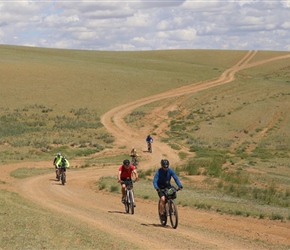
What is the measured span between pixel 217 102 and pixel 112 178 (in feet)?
158

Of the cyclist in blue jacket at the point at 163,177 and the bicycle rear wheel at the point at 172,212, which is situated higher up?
the cyclist in blue jacket at the point at 163,177

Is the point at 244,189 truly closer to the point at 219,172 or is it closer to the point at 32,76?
the point at 219,172

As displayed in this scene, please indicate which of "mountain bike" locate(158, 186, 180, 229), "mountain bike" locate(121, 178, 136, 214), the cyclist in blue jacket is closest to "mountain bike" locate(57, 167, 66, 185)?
"mountain bike" locate(121, 178, 136, 214)

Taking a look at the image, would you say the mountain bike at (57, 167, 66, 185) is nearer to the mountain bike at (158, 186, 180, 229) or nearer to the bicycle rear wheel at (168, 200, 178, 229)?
the mountain bike at (158, 186, 180, 229)

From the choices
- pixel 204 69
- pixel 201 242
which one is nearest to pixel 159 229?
pixel 201 242

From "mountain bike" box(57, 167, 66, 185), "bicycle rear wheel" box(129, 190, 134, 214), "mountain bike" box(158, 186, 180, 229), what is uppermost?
"mountain bike" box(158, 186, 180, 229)

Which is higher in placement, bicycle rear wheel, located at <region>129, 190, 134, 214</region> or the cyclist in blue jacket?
the cyclist in blue jacket

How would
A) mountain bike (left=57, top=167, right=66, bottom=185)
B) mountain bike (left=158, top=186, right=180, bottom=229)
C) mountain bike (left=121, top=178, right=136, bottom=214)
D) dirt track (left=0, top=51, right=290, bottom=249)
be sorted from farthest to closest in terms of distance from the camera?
mountain bike (left=57, top=167, right=66, bottom=185) → mountain bike (left=121, top=178, right=136, bottom=214) → mountain bike (left=158, top=186, right=180, bottom=229) → dirt track (left=0, top=51, right=290, bottom=249)

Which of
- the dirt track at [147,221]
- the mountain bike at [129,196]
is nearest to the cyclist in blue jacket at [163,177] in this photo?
the dirt track at [147,221]

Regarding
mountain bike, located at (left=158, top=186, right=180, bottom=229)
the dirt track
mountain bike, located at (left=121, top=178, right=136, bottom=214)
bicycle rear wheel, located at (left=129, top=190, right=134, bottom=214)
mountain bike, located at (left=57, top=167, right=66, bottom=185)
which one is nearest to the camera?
the dirt track

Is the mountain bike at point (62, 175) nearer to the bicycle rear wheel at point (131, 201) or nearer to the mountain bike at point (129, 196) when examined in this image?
the mountain bike at point (129, 196)

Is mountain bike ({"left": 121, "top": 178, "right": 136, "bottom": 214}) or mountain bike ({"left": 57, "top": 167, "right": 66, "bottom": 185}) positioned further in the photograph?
mountain bike ({"left": 57, "top": 167, "right": 66, "bottom": 185})

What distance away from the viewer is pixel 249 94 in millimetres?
83625

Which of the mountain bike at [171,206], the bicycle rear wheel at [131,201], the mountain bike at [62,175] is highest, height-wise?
the mountain bike at [171,206]
